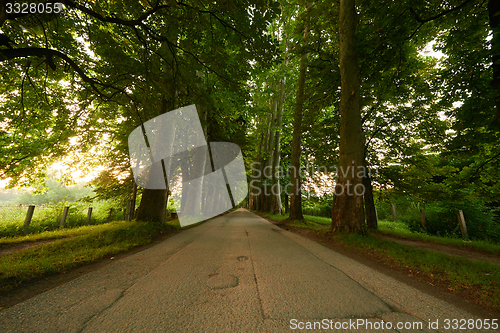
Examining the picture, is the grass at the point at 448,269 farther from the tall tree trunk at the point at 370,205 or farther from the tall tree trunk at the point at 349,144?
the tall tree trunk at the point at 370,205

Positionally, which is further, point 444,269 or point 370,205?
point 370,205

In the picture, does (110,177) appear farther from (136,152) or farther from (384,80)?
(384,80)

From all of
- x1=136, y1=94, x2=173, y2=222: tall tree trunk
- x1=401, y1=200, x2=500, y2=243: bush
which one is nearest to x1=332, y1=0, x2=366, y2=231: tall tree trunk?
x1=401, y1=200, x2=500, y2=243: bush

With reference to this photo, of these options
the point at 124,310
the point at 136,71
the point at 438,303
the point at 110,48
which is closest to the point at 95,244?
the point at 124,310

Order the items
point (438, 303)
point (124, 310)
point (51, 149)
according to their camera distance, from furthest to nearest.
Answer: point (51, 149) < point (438, 303) < point (124, 310)

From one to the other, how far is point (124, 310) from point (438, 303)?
3.80 m

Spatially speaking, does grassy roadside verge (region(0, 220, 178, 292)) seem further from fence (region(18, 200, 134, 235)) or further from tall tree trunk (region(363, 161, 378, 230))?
tall tree trunk (region(363, 161, 378, 230))

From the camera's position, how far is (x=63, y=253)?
13.9 feet

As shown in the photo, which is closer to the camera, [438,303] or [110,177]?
[438,303]

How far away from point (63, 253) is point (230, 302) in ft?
15.5

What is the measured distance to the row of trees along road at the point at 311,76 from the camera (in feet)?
15.4

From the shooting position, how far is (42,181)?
35.9ft

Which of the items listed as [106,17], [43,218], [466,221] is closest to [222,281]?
[106,17]

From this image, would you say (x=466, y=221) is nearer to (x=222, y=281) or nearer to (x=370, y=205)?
(x=370, y=205)
